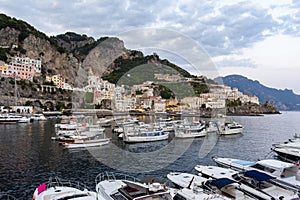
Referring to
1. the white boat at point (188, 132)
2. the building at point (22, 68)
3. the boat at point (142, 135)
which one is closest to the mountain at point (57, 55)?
the building at point (22, 68)

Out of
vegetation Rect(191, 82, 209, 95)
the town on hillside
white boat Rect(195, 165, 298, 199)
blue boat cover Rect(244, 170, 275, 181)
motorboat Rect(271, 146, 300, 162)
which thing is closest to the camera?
white boat Rect(195, 165, 298, 199)

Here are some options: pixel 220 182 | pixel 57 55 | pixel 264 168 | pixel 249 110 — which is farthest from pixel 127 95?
pixel 220 182

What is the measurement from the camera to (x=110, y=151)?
24812 millimetres

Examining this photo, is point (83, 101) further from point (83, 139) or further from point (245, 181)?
point (245, 181)

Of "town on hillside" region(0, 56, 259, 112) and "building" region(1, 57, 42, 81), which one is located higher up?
"building" region(1, 57, 42, 81)

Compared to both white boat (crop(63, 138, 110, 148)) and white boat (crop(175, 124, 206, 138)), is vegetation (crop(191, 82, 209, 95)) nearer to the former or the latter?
white boat (crop(175, 124, 206, 138))

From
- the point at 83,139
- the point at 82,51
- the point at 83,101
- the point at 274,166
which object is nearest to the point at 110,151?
the point at 83,139

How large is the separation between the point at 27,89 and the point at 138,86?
4122 cm

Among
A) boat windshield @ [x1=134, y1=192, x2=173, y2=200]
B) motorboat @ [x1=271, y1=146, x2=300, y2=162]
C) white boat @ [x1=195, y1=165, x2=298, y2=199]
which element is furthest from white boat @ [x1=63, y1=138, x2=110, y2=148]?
boat windshield @ [x1=134, y1=192, x2=173, y2=200]

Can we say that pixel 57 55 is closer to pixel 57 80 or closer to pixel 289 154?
pixel 57 80

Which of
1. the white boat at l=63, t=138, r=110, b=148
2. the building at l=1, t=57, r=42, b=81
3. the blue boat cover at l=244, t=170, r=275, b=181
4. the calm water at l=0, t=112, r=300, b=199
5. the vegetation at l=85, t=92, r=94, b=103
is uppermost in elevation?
the building at l=1, t=57, r=42, b=81

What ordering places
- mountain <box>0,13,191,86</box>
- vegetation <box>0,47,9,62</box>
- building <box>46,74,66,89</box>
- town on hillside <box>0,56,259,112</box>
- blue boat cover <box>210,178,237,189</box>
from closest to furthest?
1. blue boat cover <box>210,178,237,189</box>
2. vegetation <box>0,47,9,62</box>
3. town on hillside <box>0,56,259,112</box>
4. building <box>46,74,66,89</box>
5. mountain <box>0,13,191,86</box>

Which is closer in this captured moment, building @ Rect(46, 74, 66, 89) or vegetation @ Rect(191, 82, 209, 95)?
building @ Rect(46, 74, 66, 89)

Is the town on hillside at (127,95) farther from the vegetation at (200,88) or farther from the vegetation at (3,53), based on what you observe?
the vegetation at (3,53)
